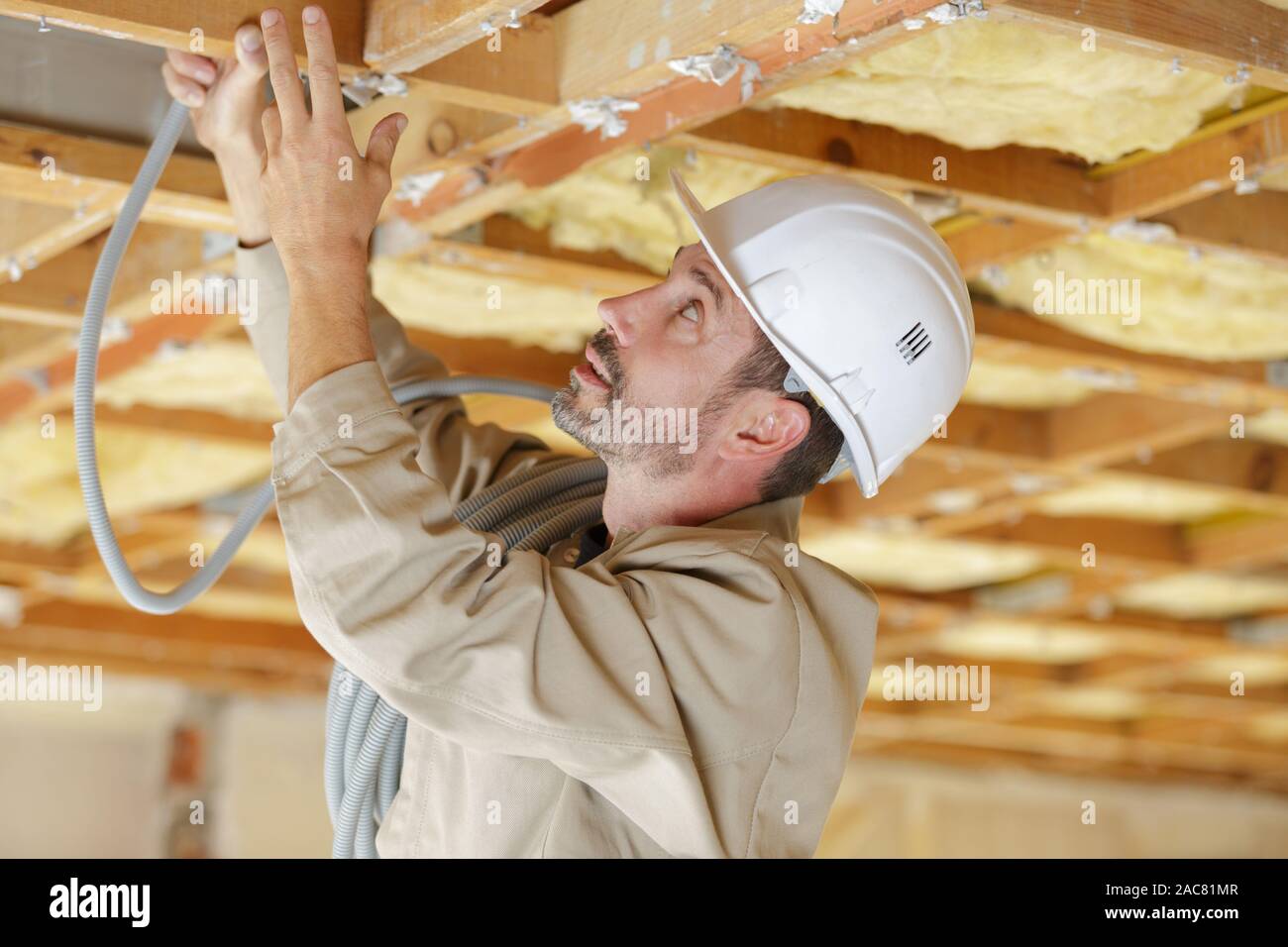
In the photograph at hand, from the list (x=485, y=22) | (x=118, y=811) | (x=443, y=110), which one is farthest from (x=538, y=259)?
(x=118, y=811)

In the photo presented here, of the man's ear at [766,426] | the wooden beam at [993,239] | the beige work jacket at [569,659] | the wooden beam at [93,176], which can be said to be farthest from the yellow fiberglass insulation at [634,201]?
the beige work jacket at [569,659]

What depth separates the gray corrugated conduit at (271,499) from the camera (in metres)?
1.65

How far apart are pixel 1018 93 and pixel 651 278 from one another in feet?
2.60

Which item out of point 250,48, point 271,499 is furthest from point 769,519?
point 250,48

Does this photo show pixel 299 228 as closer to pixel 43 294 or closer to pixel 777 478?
pixel 777 478

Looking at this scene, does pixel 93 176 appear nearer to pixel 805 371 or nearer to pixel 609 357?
pixel 609 357

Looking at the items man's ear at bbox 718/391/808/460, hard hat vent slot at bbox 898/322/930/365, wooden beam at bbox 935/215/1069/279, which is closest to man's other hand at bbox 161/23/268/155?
man's ear at bbox 718/391/808/460

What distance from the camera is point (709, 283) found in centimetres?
183

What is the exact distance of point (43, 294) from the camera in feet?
8.96

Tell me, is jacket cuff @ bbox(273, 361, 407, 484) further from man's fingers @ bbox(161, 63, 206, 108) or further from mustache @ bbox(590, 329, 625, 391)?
man's fingers @ bbox(161, 63, 206, 108)

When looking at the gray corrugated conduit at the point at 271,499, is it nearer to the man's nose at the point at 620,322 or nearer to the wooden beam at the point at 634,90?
the man's nose at the point at 620,322

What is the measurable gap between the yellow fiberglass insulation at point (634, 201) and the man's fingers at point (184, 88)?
2.01ft

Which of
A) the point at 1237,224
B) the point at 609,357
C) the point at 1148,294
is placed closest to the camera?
the point at 609,357
